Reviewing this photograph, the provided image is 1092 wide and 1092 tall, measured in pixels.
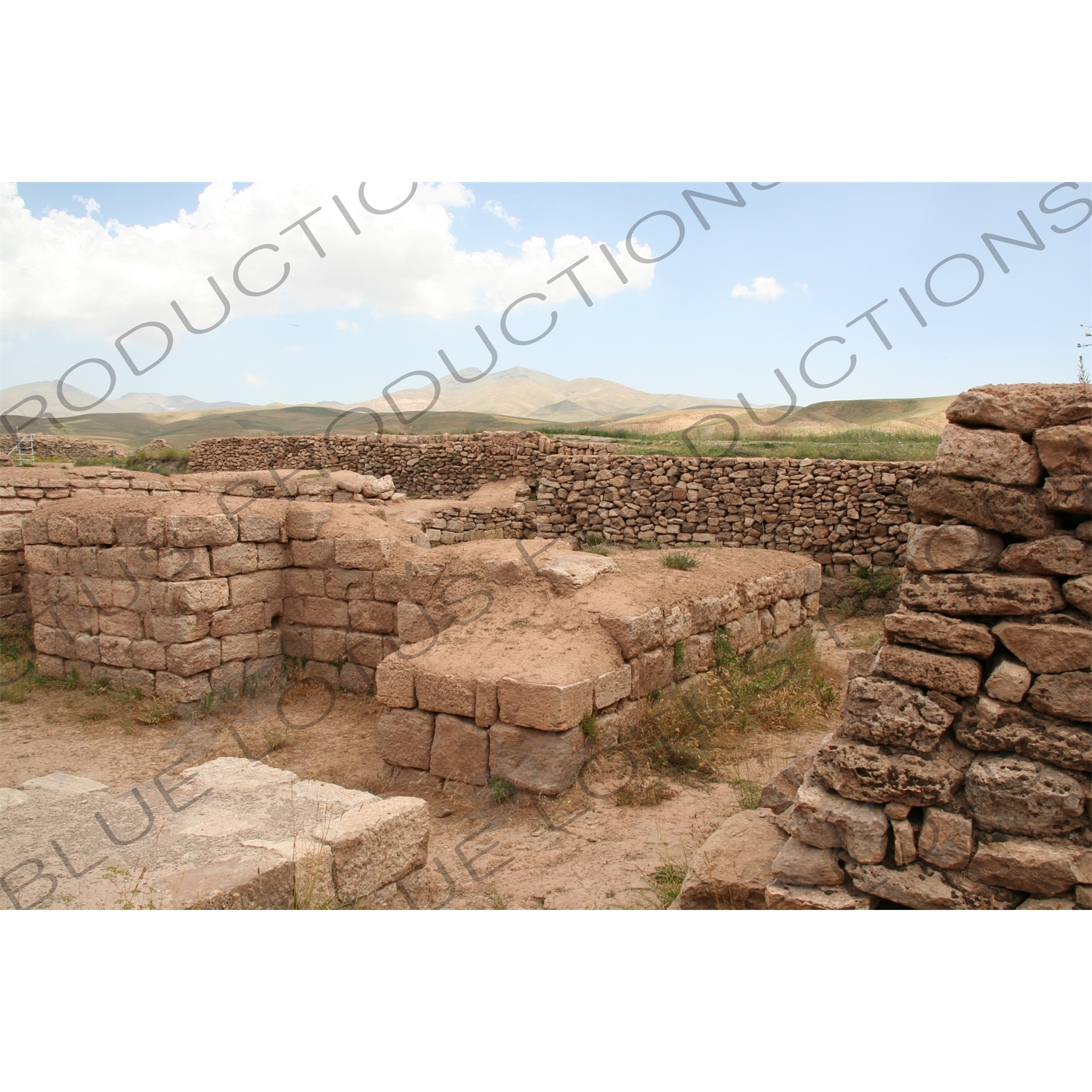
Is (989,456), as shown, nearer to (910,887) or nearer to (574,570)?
(910,887)

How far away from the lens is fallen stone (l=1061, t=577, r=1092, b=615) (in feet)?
8.91

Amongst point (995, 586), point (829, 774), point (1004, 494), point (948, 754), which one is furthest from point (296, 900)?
point (1004, 494)

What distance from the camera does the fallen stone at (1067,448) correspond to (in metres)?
2.72

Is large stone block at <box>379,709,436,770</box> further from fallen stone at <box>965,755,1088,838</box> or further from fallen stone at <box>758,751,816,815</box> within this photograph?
fallen stone at <box>965,755,1088,838</box>

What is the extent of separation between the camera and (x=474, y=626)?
19.7 ft

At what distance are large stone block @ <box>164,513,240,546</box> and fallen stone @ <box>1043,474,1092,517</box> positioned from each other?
6390 millimetres

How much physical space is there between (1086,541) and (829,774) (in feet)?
4.28

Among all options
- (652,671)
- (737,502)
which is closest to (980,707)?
(652,671)

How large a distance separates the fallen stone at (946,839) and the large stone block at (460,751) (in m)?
2.93

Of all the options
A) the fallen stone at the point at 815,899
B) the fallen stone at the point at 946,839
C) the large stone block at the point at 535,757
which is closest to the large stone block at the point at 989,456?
the fallen stone at the point at 946,839

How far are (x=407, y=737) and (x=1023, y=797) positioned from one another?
390 cm

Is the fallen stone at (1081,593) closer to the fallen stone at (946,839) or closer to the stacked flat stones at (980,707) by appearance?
the stacked flat stones at (980,707)

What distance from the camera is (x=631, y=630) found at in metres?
5.66

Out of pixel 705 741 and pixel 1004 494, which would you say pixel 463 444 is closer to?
pixel 705 741
